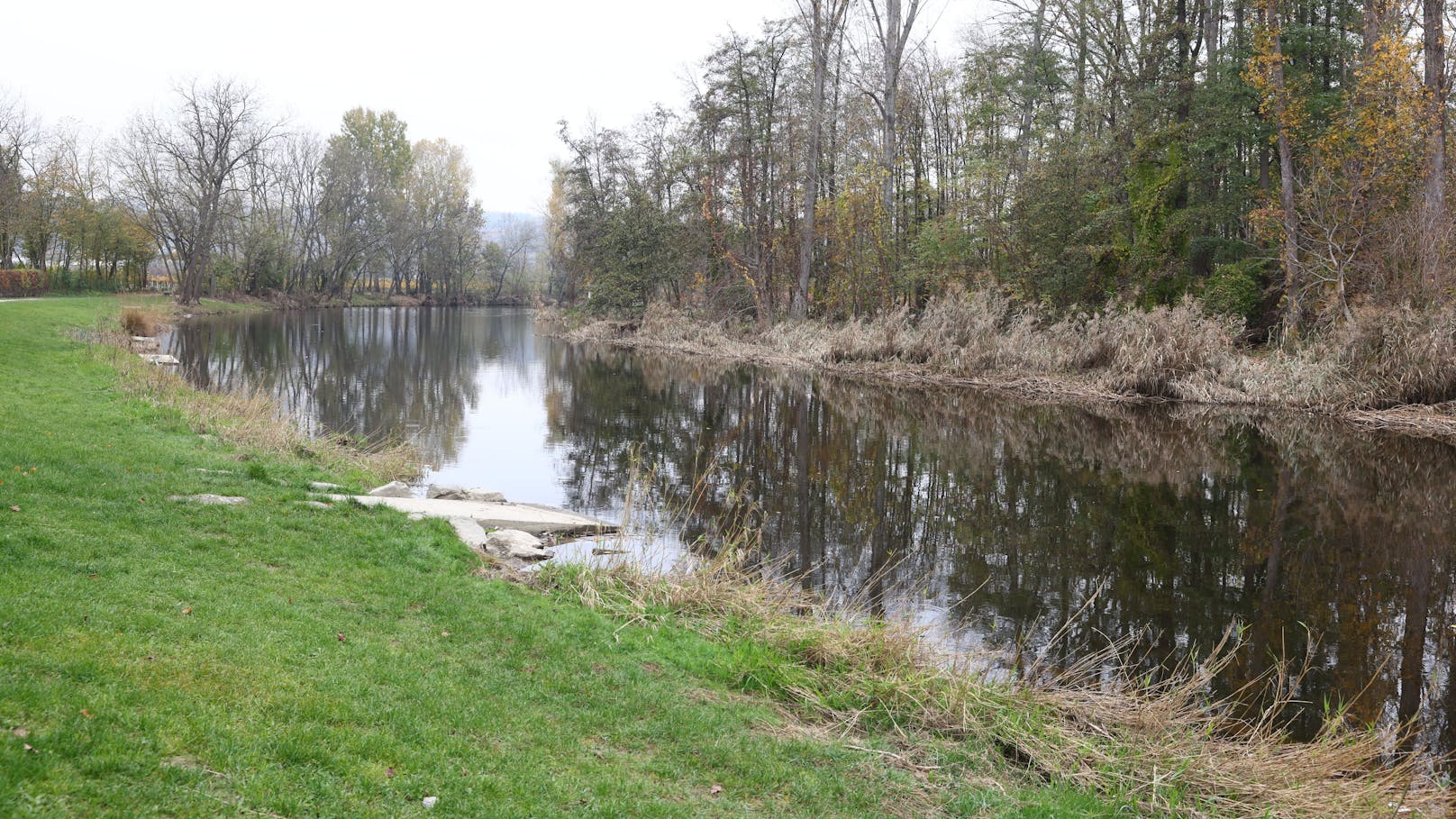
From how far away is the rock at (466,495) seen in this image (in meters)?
11.3

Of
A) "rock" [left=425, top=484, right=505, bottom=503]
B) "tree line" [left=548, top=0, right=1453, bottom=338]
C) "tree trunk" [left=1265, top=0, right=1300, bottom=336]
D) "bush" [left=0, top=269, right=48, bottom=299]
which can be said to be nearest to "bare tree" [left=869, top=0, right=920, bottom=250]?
"tree line" [left=548, top=0, right=1453, bottom=338]

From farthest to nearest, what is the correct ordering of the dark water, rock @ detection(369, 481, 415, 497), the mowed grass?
rock @ detection(369, 481, 415, 497) < the dark water < the mowed grass

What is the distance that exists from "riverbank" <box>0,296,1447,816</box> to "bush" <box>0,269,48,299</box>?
46.1 meters

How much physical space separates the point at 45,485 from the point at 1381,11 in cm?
2803

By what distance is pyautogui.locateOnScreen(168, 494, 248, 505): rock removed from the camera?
7.55 m

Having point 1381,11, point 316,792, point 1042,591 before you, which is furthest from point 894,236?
point 316,792

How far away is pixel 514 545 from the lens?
872 centimetres

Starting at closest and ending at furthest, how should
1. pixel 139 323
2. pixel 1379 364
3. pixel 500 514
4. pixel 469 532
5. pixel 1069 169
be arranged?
pixel 469 532 < pixel 500 514 < pixel 1379 364 < pixel 1069 169 < pixel 139 323

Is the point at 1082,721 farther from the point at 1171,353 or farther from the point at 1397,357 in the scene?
the point at 1171,353

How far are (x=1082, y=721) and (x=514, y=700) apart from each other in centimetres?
333

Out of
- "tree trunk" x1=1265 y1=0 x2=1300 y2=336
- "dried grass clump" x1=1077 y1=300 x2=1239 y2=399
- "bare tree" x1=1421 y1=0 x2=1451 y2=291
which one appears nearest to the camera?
"bare tree" x1=1421 y1=0 x2=1451 y2=291

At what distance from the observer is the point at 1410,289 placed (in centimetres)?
1833

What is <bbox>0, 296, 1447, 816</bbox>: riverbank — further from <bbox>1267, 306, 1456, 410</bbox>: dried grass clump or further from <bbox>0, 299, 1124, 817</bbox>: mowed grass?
<bbox>1267, 306, 1456, 410</bbox>: dried grass clump

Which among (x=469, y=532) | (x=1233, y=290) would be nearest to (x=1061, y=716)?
(x=469, y=532)
